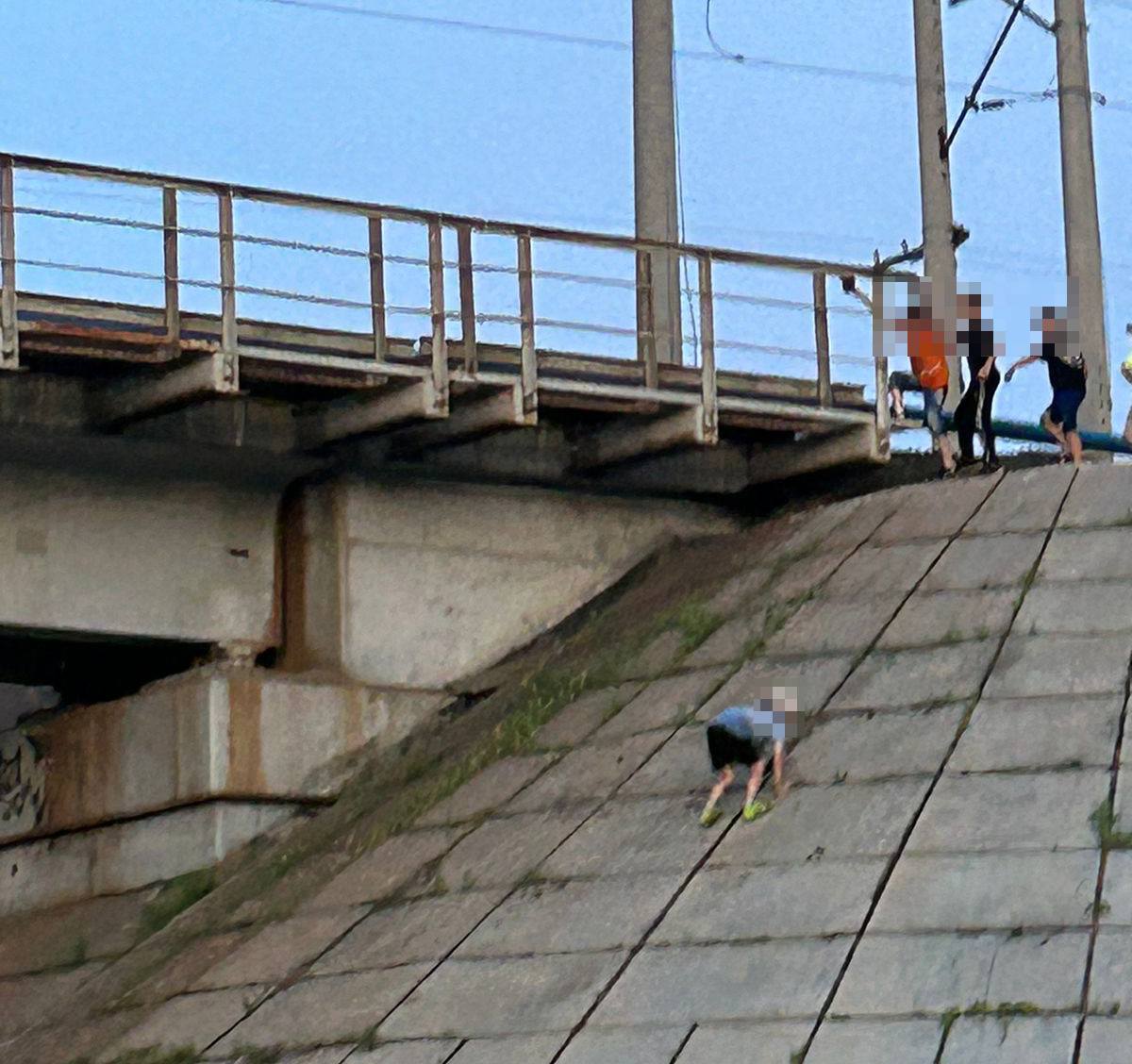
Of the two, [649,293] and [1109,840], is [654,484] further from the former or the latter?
[1109,840]

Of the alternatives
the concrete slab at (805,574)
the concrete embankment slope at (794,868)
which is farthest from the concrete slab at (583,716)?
the concrete slab at (805,574)

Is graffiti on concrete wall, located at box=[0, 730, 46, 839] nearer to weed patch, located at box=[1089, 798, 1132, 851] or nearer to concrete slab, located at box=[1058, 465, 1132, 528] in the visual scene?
concrete slab, located at box=[1058, 465, 1132, 528]

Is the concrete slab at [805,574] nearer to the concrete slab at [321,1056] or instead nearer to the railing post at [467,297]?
the railing post at [467,297]

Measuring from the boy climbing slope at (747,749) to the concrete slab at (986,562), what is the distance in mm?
2849

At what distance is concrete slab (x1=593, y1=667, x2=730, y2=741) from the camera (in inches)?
687

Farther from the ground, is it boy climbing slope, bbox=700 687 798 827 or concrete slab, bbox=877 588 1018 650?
concrete slab, bbox=877 588 1018 650

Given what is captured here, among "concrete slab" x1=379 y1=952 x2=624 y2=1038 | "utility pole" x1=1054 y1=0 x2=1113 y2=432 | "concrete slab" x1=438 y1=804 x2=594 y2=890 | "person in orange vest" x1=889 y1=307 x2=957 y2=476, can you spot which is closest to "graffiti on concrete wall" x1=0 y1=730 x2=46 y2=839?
"concrete slab" x1=438 y1=804 x2=594 y2=890

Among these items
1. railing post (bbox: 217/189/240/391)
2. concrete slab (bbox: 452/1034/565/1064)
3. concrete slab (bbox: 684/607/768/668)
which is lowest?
concrete slab (bbox: 452/1034/565/1064)

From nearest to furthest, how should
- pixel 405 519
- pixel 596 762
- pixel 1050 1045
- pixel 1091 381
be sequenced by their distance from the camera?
pixel 1050 1045
pixel 596 762
pixel 405 519
pixel 1091 381

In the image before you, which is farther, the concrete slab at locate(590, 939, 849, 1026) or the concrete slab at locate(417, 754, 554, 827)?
the concrete slab at locate(417, 754, 554, 827)

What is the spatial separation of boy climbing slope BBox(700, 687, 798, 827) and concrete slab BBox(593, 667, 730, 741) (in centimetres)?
157

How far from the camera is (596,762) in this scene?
17.2 metres

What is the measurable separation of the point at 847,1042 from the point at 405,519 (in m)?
8.38

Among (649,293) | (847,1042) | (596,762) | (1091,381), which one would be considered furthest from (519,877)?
(1091,381)
